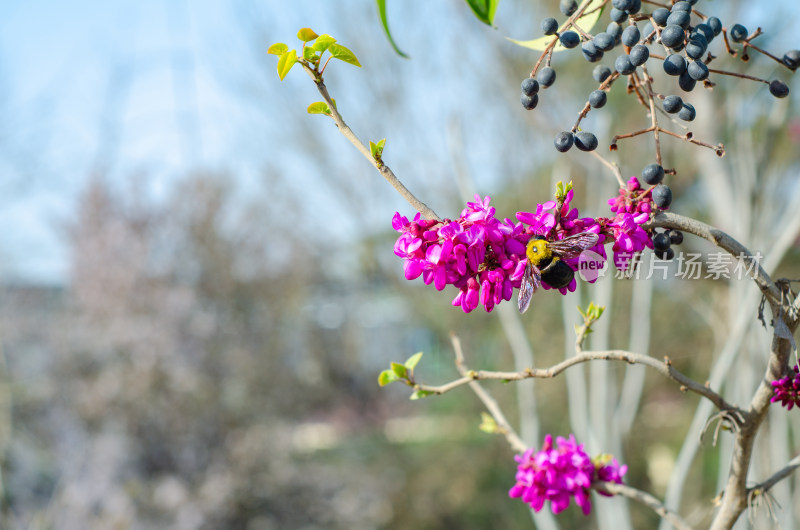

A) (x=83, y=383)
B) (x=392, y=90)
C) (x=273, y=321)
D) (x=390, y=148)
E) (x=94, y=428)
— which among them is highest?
(x=392, y=90)

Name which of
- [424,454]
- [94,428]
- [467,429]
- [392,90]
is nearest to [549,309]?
[467,429]

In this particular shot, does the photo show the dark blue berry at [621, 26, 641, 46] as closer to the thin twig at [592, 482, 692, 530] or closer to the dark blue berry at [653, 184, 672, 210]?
the dark blue berry at [653, 184, 672, 210]

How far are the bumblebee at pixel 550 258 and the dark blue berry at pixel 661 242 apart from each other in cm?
8

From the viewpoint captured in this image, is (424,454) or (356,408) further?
(356,408)

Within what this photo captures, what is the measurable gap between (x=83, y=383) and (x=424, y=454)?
104 inches

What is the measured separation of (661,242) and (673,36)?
191mm

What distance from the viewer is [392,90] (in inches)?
217

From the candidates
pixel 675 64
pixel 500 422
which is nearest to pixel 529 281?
pixel 675 64

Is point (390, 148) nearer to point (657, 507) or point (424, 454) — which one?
point (424, 454)

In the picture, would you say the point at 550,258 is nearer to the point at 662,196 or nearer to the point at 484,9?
the point at 662,196

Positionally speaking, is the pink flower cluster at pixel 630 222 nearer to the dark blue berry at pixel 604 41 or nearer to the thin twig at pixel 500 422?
the dark blue berry at pixel 604 41

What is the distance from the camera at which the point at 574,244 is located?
58cm

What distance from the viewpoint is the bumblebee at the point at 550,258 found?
0.57 metres

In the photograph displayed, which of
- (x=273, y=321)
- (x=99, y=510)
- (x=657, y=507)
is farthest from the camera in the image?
(x=273, y=321)
